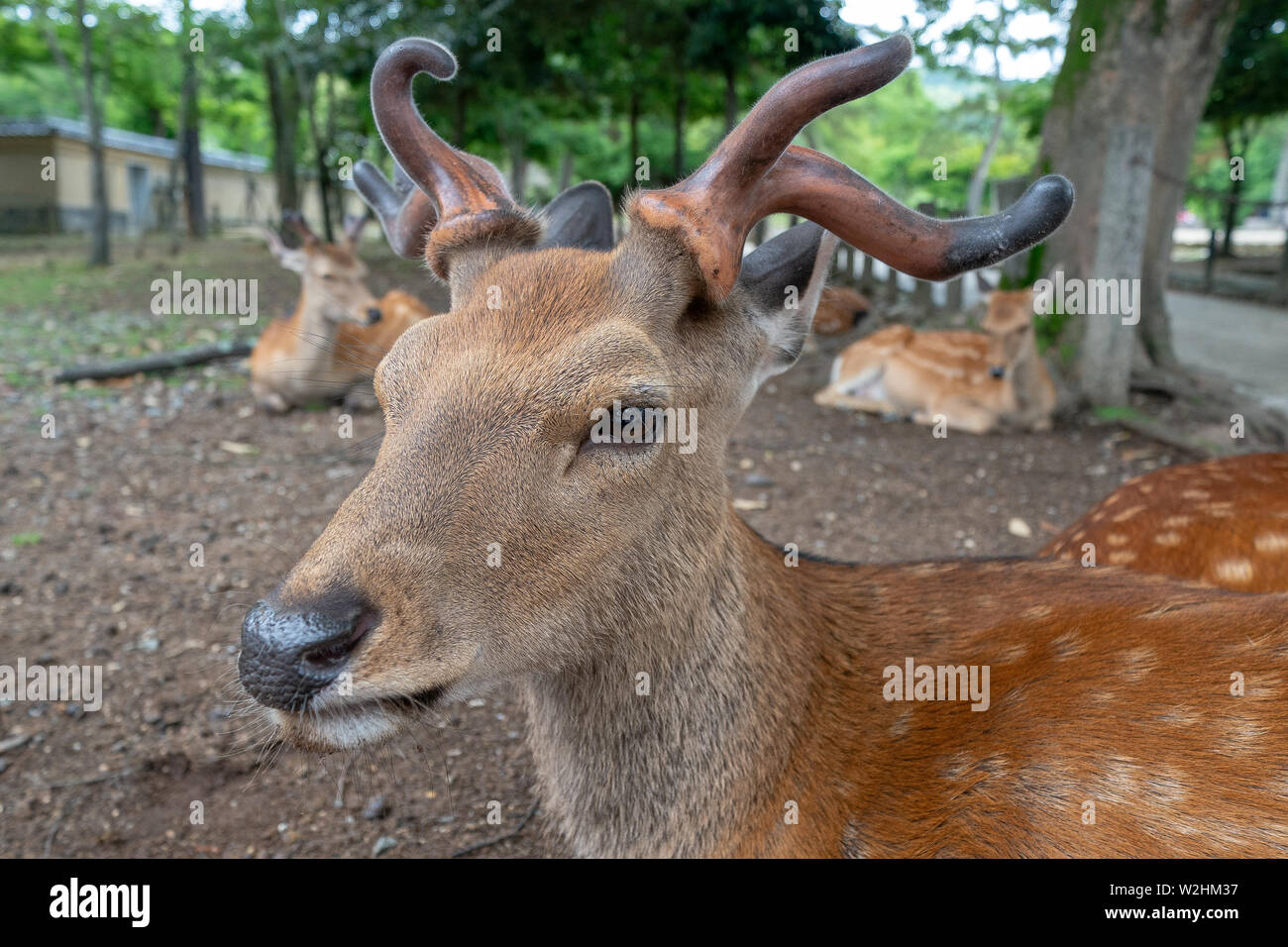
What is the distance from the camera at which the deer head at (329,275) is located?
9.62 meters

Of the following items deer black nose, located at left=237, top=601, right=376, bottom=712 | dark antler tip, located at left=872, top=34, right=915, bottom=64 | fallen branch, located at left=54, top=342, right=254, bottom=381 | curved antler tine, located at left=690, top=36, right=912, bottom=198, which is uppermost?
dark antler tip, located at left=872, top=34, right=915, bottom=64

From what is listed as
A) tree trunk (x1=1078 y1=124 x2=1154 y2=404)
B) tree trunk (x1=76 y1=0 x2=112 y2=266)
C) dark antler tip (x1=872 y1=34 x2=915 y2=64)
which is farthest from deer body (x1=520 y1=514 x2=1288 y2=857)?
tree trunk (x1=76 y1=0 x2=112 y2=266)

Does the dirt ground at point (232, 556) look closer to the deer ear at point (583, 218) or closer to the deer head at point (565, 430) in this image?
the deer head at point (565, 430)

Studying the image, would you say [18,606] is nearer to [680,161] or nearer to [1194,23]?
[1194,23]

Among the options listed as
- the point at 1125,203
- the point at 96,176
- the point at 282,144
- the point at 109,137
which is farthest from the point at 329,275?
the point at 109,137

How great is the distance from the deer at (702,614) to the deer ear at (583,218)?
28 cm

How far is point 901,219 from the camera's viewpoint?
2.23 m

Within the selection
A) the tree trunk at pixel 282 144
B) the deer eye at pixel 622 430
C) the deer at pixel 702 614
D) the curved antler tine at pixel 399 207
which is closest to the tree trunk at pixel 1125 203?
the deer at pixel 702 614

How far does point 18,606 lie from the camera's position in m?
4.88

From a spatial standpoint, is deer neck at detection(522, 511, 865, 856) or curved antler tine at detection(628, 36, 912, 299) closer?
curved antler tine at detection(628, 36, 912, 299)

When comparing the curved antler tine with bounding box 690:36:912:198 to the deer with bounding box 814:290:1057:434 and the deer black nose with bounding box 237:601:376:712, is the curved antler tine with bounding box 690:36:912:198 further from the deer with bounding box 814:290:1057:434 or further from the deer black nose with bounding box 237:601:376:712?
the deer with bounding box 814:290:1057:434

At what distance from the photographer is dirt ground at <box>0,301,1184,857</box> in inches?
134

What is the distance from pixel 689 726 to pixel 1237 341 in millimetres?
14238

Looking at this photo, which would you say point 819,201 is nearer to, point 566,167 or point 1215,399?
point 1215,399
